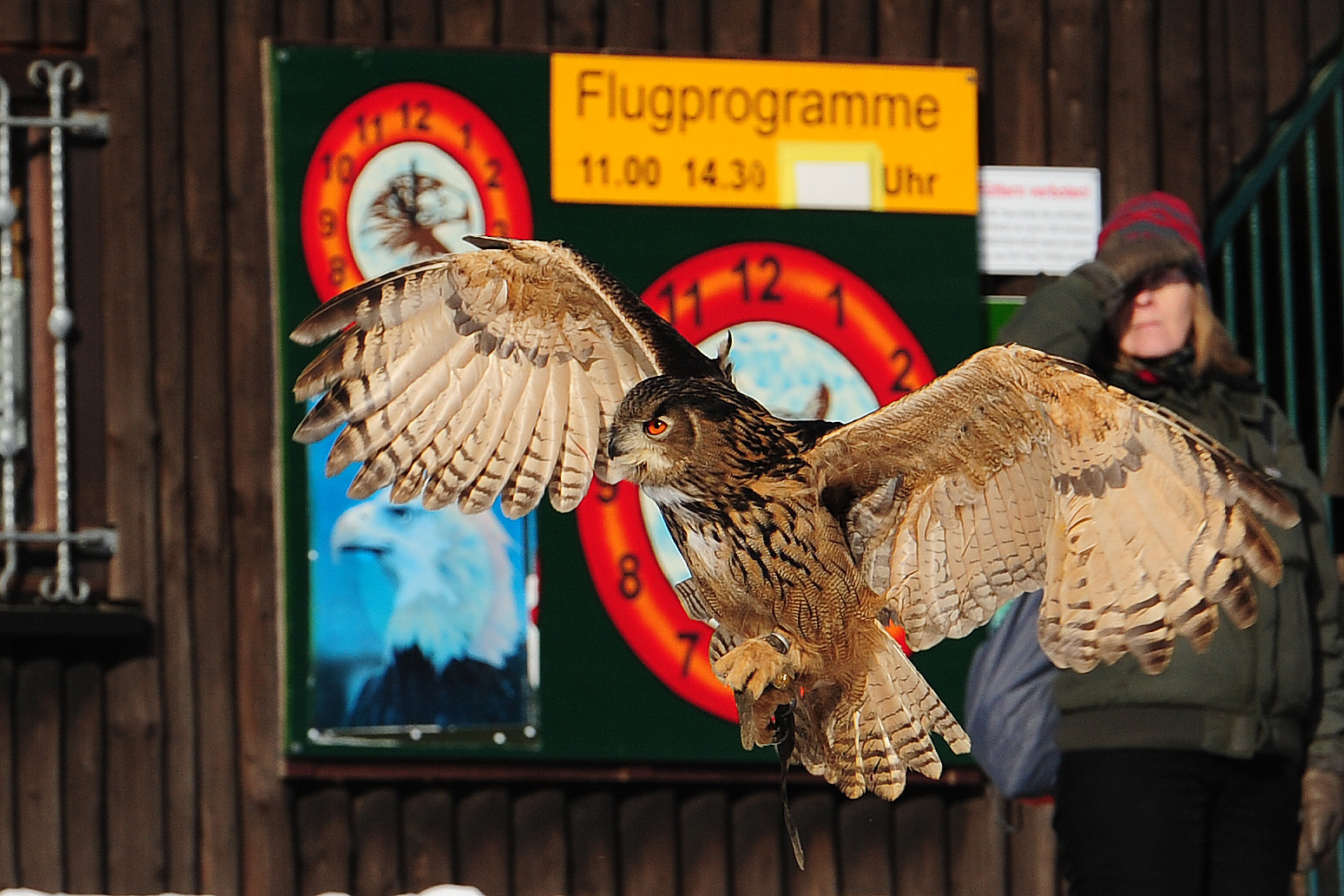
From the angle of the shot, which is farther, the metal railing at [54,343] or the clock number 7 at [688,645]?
the clock number 7 at [688,645]

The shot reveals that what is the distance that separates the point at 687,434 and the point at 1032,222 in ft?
11.4

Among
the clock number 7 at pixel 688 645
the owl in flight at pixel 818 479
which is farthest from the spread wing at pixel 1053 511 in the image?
the clock number 7 at pixel 688 645

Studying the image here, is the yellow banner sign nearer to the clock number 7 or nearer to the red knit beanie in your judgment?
the clock number 7

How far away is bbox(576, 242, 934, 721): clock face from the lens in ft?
17.5

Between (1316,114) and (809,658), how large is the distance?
3740 mm

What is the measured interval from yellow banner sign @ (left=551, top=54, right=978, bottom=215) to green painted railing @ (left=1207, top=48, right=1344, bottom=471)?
757 mm

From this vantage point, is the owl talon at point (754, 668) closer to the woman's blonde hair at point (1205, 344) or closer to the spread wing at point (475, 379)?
the spread wing at point (475, 379)

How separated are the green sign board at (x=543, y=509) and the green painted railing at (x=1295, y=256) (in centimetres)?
89

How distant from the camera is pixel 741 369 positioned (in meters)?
5.34

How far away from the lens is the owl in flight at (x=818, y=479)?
2.51 meters

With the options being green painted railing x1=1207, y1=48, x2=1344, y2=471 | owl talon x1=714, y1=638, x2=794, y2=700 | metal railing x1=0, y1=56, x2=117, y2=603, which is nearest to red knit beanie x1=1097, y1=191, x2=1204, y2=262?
owl talon x1=714, y1=638, x2=794, y2=700

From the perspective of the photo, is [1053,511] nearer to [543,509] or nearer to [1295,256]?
[543,509]

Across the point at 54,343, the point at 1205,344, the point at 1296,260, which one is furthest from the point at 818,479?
the point at 1296,260

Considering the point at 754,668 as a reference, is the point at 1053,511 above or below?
above
